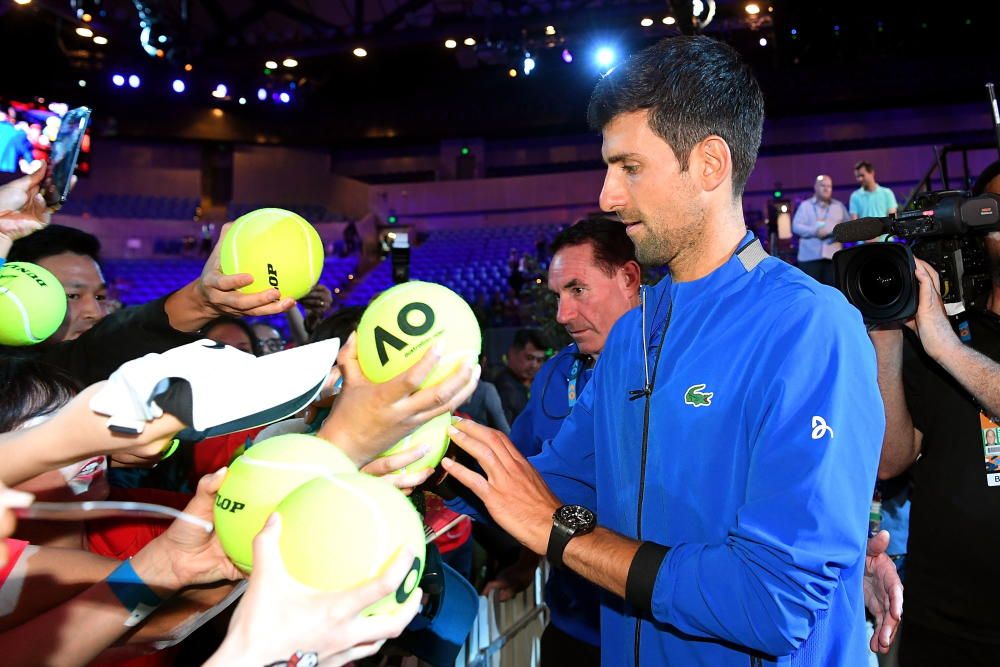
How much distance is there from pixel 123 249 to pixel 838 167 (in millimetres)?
18480

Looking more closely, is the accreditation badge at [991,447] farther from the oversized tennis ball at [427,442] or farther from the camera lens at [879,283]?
the oversized tennis ball at [427,442]

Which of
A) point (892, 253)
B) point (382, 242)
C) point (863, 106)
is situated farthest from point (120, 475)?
point (863, 106)

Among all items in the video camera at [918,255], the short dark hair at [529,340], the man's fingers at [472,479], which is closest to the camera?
the man's fingers at [472,479]

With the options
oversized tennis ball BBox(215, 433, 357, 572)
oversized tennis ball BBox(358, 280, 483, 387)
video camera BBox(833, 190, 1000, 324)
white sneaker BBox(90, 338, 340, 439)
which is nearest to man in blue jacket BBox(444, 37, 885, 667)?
oversized tennis ball BBox(358, 280, 483, 387)

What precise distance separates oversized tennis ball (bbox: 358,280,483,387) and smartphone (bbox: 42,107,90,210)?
1296 mm

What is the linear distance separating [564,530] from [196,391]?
33.9 inches

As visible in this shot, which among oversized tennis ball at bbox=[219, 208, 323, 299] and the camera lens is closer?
oversized tennis ball at bbox=[219, 208, 323, 299]

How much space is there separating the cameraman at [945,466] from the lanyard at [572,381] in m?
1.10

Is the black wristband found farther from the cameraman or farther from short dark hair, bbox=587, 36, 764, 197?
the cameraman

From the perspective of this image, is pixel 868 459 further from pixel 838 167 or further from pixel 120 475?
pixel 838 167

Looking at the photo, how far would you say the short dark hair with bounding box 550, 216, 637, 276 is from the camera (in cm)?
298

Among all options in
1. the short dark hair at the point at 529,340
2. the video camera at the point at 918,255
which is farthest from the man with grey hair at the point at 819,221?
the video camera at the point at 918,255

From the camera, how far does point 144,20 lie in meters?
14.1

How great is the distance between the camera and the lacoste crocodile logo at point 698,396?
5.00 feet
